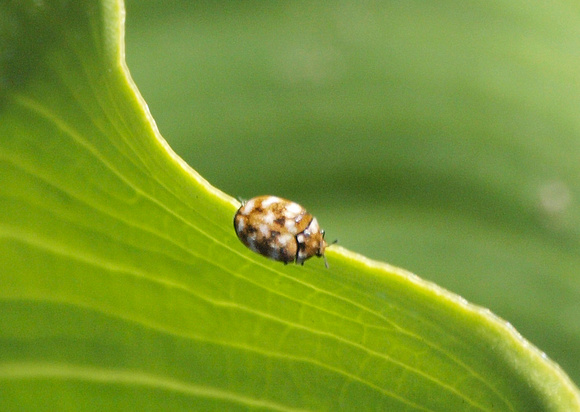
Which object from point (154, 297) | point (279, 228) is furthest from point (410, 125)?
point (154, 297)

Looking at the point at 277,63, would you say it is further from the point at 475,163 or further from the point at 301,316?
the point at 301,316

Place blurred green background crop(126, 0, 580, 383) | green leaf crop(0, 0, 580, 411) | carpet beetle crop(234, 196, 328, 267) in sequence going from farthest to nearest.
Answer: blurred green background crop(126, 0, 580, 383) < carpet beetle crop(234, 196, 328, 267) < green leaf crop(0, 0, 580, 411)

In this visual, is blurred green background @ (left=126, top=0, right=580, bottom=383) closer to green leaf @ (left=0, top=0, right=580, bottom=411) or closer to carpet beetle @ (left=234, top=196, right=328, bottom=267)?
carpet beetle @ (left=234, top=196, right=328, bottom=267)

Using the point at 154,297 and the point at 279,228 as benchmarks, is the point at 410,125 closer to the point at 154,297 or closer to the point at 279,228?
the point at 279,228

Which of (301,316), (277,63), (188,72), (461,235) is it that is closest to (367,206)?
(461,235)

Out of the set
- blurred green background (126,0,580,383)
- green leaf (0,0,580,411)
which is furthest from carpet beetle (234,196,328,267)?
blurred green background (126,0,580,383)

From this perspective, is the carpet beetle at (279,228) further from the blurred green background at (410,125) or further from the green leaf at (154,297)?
the blurred green background at (410,125)

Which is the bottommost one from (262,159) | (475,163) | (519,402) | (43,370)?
(43,370)
